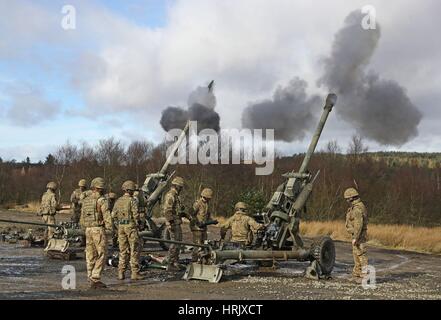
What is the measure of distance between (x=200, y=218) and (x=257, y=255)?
5.75 ft

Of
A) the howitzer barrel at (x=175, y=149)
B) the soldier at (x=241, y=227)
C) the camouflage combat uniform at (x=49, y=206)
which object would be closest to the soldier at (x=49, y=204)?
the camouflage combat uniform at (x=49, y=206)

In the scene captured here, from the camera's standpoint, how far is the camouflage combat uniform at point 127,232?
1091 cm

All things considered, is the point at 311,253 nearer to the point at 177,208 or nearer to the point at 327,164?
the point at 177,208

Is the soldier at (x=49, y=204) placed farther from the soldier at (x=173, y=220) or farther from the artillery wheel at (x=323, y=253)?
the artillery wheel at (x=323, y=253)

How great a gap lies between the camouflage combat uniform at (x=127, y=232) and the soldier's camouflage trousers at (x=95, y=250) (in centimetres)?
89

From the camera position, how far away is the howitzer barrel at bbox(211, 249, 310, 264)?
10.9m

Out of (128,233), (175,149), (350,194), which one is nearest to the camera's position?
(128,233)

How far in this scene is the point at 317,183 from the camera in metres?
42.6

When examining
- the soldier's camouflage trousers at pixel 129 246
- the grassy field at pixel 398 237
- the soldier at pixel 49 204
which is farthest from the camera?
the grassy field at pixel 398 237

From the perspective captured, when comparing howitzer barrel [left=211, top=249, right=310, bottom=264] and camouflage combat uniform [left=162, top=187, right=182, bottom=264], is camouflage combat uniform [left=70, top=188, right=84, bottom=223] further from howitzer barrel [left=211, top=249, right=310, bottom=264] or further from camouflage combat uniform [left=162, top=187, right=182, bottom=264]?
howitzer barrel [left=211, top=249, right=310, bottom=264]

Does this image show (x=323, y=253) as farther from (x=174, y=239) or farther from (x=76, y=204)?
(x=76, y=204)

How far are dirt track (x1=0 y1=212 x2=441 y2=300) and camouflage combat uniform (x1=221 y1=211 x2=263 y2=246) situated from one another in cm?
76
